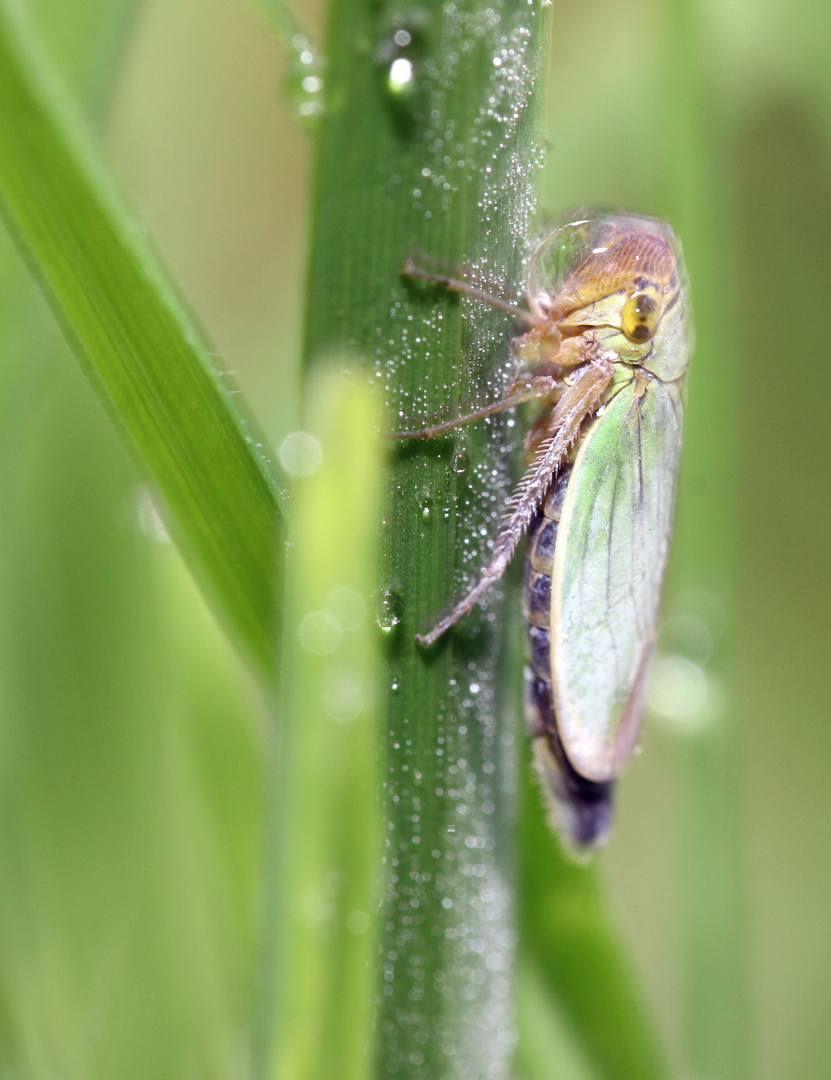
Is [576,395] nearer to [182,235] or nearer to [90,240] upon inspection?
[90,240]

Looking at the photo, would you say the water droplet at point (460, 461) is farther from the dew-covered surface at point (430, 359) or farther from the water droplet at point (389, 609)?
the water droplet at point (389, 609)

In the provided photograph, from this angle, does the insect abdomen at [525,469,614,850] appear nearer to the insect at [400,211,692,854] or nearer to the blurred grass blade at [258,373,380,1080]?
the insect at [400,211,692,854]

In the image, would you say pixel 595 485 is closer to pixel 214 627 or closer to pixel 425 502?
pixel 425 502

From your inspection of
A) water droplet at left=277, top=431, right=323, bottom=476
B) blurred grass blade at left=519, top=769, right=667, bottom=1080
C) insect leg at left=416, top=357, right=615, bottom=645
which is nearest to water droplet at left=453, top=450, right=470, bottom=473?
insect leg at left=416, top=357, right=615, bottom=645

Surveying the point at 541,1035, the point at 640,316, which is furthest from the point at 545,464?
the point at 541,1035

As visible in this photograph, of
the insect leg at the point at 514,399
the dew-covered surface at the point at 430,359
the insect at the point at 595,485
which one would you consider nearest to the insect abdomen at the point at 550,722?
the insect at the point at 595,485

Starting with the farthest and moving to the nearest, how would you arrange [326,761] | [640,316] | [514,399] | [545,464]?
1. [640,316]
2. [545,464]
3. [514,399]
4. [326,761]
